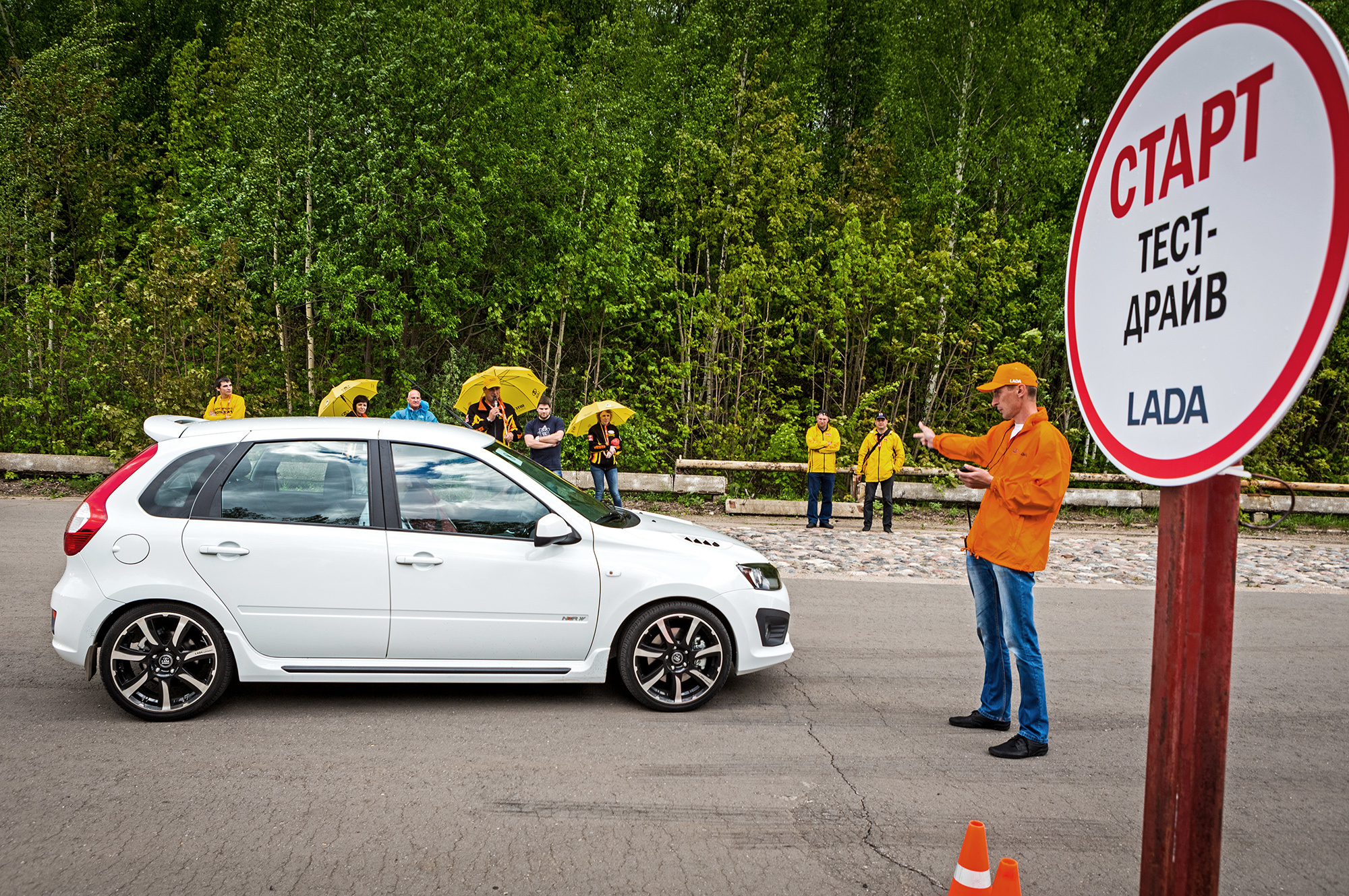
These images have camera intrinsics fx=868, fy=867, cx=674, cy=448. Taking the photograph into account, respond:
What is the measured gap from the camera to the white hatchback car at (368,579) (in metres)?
5.07

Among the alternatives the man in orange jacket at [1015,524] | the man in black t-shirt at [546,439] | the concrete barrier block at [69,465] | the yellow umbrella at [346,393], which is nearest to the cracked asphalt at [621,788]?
the man in orange jacket at [1015,524]

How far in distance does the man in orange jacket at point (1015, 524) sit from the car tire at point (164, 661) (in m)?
4.29

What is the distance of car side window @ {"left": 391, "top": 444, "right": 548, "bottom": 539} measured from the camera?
5352mm

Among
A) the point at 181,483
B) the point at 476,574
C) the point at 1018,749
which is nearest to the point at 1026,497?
the point at 1018,749

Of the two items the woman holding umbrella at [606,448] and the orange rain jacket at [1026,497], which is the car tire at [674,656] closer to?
the orange rain jacket at [1026,497]

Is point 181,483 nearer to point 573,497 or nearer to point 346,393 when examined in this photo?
point 573,497

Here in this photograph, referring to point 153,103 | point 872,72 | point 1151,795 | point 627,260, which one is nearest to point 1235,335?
point 1151,795

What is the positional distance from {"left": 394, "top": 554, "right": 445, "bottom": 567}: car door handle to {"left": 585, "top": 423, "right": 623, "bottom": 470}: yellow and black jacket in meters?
9.14

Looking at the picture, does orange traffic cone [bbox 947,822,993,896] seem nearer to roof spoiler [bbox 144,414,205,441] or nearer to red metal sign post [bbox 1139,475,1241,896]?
red metal sign post [bbox 1139,475,1241,896]

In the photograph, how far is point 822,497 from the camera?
52.3 ft

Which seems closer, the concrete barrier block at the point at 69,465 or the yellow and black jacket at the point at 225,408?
the yellow and black jacket at the point at 225,408

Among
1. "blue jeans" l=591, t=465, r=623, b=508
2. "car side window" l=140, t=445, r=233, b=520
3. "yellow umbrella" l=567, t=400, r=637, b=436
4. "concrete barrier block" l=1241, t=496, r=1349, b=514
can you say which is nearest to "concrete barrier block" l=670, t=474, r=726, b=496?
"blue jeans" l=591, t=465, r=623, b=508

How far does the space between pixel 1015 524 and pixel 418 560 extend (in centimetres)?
346

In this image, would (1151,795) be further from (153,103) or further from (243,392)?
(153,103)
